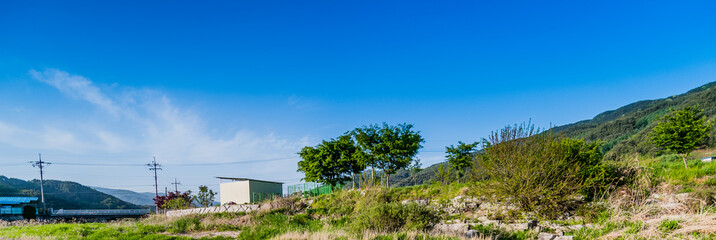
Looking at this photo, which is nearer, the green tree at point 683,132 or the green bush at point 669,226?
the green bush at point 669,226

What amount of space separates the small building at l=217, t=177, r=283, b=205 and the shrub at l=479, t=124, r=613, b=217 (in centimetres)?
2261

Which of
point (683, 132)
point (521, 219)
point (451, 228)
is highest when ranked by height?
point (683, 132)

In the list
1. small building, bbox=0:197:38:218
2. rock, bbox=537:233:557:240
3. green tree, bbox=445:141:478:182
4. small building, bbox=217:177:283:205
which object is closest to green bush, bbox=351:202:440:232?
rock, bbox=537:233:557:240

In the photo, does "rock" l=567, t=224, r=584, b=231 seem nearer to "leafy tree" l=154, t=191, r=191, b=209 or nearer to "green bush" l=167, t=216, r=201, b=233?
"green bush" l=167, t=216, r=201, b=233

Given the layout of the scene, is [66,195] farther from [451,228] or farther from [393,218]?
[451,228]

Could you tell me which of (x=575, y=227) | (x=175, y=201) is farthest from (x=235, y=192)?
(x=575, y=227)

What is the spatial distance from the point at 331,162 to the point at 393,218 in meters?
20.0

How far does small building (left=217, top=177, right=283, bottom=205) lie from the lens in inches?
1280

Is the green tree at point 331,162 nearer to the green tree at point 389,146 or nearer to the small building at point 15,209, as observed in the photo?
the green tree at point 389,146

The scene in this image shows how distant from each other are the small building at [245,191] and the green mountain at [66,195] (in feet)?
204

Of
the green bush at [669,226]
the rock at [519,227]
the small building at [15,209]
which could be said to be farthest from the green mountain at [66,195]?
the green bush at [669,226]

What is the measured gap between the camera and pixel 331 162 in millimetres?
29672

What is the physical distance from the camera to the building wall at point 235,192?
3276cm

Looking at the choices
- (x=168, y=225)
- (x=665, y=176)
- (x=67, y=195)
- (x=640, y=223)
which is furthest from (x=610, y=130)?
(x=67, y=195)
